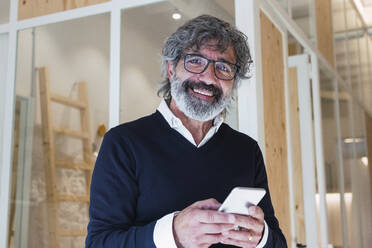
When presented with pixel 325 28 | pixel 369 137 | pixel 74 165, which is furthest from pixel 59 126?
pixel 369 137

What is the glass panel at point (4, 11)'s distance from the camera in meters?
2.88

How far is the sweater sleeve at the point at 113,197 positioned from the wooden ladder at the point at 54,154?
97cm

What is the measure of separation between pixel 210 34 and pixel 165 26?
763mm

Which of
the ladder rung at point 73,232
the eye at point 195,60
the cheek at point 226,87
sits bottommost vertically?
the ladder rung at point 73,232

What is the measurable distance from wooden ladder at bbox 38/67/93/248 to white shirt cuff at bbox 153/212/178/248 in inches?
47.6

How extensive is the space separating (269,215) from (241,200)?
52 centimetres

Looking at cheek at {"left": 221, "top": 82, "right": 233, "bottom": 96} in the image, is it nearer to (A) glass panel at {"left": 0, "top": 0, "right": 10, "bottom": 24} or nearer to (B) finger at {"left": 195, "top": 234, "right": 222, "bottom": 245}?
(B) finger at {"left": 195, "top": 234, "right": 222, "bottom": 245}

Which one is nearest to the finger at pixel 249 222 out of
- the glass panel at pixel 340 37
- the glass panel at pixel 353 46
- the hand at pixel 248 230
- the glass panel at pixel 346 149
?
the hand at pixel 248 230

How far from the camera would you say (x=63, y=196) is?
2439mm

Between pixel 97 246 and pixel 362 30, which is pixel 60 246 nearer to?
pixel 97 246

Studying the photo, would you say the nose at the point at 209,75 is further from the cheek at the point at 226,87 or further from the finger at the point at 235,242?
the finger at the point at 235,242

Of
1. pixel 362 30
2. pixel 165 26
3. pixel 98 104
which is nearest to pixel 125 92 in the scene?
pixel 98 104

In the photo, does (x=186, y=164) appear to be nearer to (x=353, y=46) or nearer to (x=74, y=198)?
(x=74, y=198)

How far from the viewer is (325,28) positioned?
164 inches
